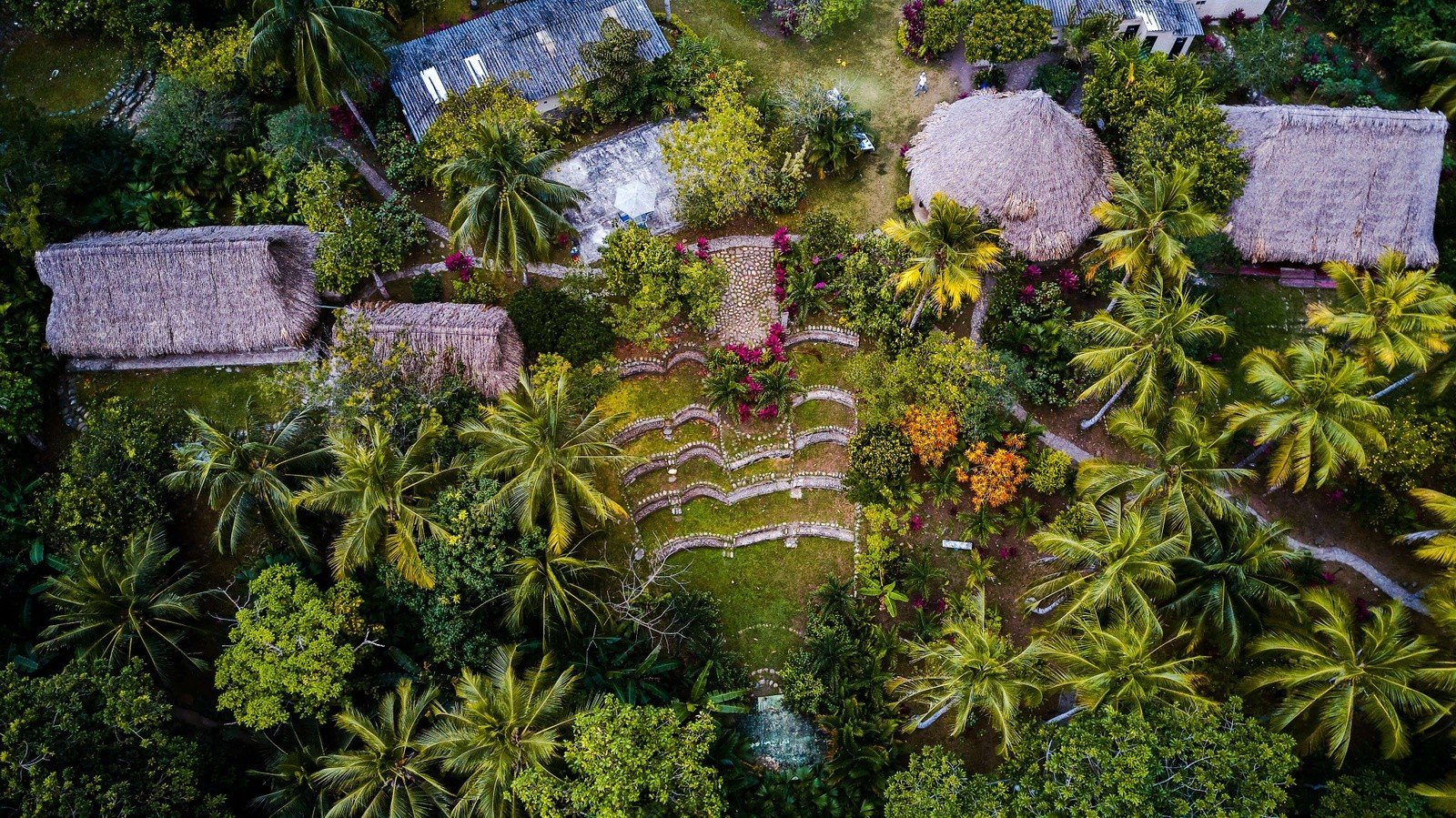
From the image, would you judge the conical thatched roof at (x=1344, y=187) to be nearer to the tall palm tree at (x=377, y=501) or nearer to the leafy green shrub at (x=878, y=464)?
the leafy green shrub at (x=878, y=464)

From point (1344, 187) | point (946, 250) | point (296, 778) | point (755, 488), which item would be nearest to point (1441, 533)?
point (1344, 187)

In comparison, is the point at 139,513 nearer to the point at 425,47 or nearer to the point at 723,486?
the point at 723,486

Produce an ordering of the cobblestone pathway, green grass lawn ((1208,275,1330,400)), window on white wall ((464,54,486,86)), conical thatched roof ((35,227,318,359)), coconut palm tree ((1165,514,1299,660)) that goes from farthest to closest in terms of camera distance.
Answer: window on white wall ((464,54,486,86))
green grass lawn ((1208,275,1330,400))
the cobblestone pathway
conical thatched roof ((35,227,318,359))
coconut palm tree ((1165,514,1299,660))

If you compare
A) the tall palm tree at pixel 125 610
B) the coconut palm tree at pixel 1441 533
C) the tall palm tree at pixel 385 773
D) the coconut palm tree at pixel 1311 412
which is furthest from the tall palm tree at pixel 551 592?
the coconut palm tree at pixel 1441 533

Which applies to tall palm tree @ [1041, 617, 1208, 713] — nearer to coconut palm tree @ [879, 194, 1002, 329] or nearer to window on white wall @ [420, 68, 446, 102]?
coconut palm tree @ [879, 194, 1002, 329]

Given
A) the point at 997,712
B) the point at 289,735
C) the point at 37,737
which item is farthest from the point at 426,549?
the point at 997,712

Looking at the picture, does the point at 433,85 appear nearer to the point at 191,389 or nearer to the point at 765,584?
the point at 191,389

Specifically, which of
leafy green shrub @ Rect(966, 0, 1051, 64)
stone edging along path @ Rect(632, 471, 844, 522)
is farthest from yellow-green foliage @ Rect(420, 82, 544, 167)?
leafy green shrub @ Rect(966, 0, 1051, 64)
